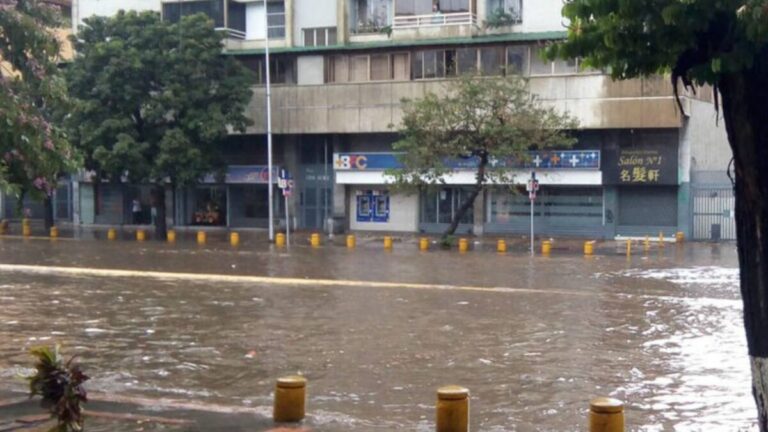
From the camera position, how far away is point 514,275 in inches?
1000

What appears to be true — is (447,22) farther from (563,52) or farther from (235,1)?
(563,52)

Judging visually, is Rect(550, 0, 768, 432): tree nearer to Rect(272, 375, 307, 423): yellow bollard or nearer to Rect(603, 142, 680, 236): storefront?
Rect(272, 375, 307, 423): yellow bollard

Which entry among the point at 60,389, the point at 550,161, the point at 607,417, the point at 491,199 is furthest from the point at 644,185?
the point at 60,389

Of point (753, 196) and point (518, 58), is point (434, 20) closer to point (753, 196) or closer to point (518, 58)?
point (518, 58)

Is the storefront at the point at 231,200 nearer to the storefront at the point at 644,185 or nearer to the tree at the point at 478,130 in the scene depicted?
the tree at the point at 478,130

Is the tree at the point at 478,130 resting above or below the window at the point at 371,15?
below

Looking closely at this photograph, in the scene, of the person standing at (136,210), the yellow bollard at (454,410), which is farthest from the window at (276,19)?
Answer: the yellow bollard at (454,410)

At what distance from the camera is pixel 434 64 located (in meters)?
41.5

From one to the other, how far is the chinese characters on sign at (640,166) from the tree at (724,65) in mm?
33078

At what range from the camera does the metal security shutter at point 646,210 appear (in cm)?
3838

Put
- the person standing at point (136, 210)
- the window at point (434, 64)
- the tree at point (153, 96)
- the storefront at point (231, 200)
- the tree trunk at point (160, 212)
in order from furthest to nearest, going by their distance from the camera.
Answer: the person standing at point (136, 210) → the storefront at point (231, 200) → the tree trunk at point (160, 212) → the window at point (434, 64) → the tree at point (153, 96)

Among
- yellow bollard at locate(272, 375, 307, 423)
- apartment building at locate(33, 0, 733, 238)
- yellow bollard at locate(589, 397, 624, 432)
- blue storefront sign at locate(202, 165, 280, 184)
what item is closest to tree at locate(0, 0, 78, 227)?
yellow bollard at locate(272, 375, 307, 423)

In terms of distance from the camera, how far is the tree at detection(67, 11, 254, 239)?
1527 inches

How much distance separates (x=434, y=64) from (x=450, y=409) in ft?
112
